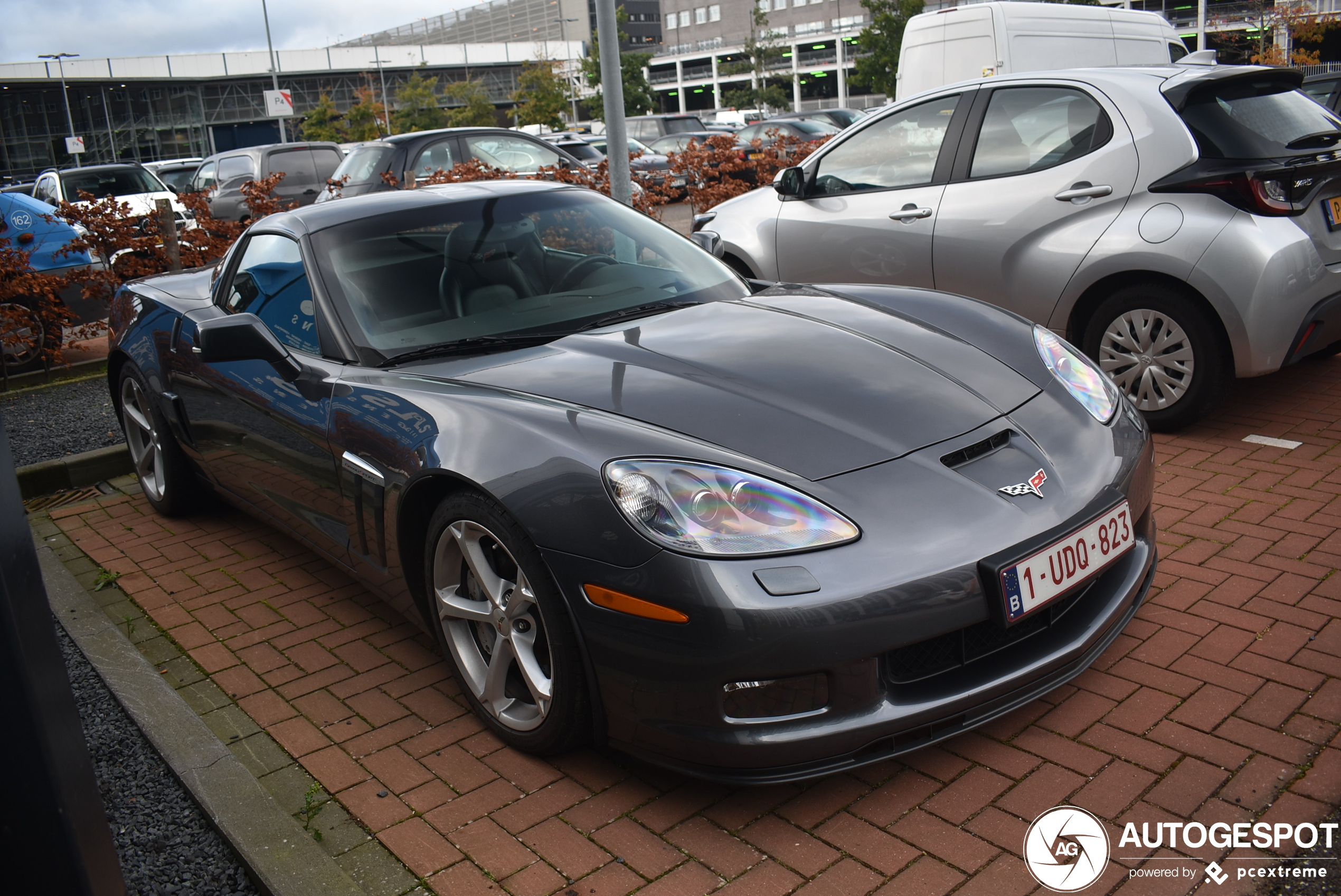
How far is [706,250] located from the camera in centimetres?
416

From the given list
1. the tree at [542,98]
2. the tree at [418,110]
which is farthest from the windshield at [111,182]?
the tree at [542,98]

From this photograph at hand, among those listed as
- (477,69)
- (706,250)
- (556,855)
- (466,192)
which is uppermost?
(477,69)

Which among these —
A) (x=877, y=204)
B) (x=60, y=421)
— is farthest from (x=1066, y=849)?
(x=60, y=421)

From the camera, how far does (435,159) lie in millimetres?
11617

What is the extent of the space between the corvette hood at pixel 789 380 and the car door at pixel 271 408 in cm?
54

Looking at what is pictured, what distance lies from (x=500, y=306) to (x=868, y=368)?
1.26 metres

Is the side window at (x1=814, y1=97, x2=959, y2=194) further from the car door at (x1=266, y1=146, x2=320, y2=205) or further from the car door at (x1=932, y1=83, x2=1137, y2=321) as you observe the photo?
the car door at (x1=266, y1=146, x2=320, y2=205)

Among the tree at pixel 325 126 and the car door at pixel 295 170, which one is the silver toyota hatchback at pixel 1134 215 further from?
the tree at pixel 325 126

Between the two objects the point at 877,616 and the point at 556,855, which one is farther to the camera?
the point at 556,855

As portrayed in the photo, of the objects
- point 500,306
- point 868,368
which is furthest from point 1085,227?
point 500,306

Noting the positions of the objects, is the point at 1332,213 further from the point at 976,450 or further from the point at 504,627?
the point at 504,627

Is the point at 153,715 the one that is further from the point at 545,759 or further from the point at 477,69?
the point at 477,69

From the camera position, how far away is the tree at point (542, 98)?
48.3 metres

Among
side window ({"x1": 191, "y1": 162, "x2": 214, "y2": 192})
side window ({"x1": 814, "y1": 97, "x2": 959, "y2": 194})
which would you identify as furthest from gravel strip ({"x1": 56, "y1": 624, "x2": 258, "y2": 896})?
side window ({"x1": 191, "y1": 162, "x2": 214, "y2": 192})
